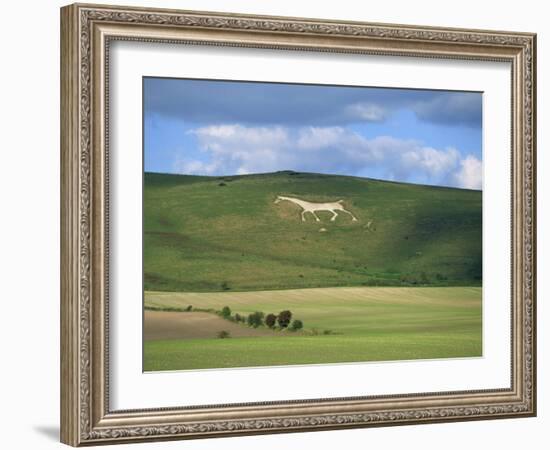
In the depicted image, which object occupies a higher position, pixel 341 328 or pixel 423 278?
pixel 423 278

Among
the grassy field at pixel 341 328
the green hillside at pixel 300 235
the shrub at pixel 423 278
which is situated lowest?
the grassy field at pixel 341 328

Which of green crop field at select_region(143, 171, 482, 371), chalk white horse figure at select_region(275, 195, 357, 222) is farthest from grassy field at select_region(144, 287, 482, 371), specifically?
chalk white horse figure at select_region(275, 195, 357, 222)

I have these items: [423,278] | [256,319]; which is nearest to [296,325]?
[256,319]

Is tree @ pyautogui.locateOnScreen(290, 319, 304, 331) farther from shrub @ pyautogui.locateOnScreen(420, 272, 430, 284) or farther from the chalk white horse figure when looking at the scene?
shrub @ pyautogui.locateOnScreen(420, 272, 430, 284)

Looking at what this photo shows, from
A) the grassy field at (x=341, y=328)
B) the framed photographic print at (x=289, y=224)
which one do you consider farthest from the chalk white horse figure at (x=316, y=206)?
the grassy field at (x=341, y=328)

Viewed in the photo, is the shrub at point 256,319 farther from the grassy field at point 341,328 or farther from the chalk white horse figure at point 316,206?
the chalk white horse figure at point 316,206

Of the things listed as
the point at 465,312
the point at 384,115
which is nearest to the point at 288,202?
the point at 384,115

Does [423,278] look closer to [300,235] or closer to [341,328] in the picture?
[341,328]
